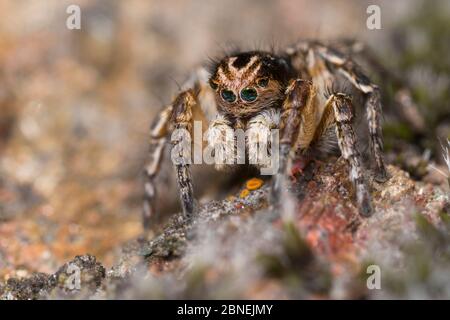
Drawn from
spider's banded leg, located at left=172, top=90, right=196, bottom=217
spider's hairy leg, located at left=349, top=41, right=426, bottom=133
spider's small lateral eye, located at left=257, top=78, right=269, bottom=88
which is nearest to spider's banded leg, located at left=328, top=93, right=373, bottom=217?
spider's small lateral eye, located at left=257, top=78, right=269, bottom=88

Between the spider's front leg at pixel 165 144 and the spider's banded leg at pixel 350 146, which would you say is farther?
the spider's front leg at pixel 165 144

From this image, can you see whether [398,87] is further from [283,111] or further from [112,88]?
[112,88]

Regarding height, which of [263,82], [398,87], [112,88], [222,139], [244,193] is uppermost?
[112,88]

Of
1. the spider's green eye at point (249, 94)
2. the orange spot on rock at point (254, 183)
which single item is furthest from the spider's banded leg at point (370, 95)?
the spider's green eye at point (249, 94)

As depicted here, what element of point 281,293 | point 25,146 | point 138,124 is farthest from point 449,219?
point 25,146

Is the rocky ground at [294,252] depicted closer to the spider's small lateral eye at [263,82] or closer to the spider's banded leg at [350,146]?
the spider's banded leg at [350,146]

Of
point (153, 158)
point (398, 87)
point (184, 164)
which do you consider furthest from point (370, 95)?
point (153, 158)
